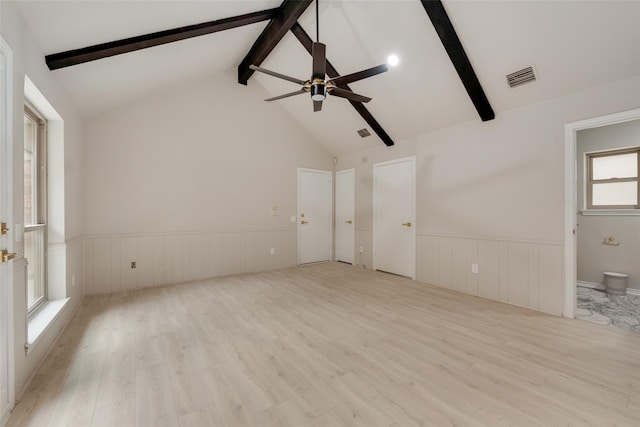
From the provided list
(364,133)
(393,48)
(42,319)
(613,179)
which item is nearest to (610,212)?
(613,179)

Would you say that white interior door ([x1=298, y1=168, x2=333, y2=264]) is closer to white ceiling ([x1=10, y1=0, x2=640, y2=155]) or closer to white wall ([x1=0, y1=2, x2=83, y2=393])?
white ceiling ([x1=10, y1=0, x2=640, y2=155])

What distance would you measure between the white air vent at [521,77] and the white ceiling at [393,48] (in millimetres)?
63

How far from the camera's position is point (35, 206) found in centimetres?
265

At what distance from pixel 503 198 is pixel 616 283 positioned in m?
2.25

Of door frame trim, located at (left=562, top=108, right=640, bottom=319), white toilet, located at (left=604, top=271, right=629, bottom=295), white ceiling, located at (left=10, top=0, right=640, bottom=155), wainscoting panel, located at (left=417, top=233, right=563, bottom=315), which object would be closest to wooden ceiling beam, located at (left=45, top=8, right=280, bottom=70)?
white ceiling, located at (left=10, top=0, right=640, bottom=155)

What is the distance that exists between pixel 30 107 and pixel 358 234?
4890 mm

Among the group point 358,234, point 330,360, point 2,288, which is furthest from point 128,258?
point 358,234

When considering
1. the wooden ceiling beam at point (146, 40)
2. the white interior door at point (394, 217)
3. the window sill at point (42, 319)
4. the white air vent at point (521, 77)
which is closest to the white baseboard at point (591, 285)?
the white interior door at point (394, 217)

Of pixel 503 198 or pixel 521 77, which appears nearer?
pixel 521 77

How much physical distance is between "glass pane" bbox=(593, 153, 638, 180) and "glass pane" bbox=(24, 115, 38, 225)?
24.4 ft

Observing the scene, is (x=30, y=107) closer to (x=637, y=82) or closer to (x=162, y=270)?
(x=162, y=270)

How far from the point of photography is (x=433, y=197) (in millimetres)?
4309

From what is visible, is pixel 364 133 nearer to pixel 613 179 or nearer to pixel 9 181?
pixel 613 179

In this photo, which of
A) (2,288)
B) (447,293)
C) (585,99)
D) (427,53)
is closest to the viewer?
(2,288)
